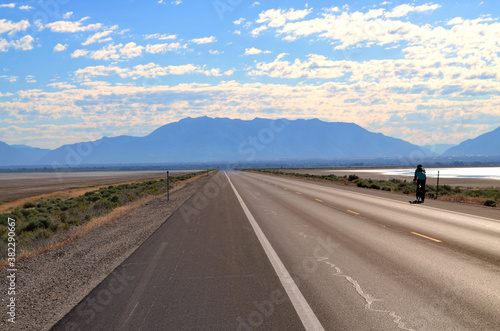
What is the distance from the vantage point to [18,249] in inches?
423

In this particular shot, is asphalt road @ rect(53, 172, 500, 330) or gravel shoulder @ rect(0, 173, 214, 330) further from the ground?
asphalt road @ rect(53, 172, 500, 330)

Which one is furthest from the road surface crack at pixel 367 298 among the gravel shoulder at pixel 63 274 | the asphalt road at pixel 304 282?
the gravel shoulder at pixel 63 274

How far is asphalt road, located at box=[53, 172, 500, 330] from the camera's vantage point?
16.1ft

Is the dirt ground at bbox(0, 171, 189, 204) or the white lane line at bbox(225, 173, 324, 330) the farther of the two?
the dirt ground at bbox(0, 171, 189, 204)

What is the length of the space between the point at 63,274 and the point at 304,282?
13.9 ft

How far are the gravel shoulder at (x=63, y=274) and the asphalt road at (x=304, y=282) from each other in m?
0.27

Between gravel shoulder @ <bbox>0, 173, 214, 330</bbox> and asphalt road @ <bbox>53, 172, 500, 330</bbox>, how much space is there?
0.27m

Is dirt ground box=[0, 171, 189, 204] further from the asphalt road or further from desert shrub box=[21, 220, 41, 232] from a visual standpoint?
the asphalt road

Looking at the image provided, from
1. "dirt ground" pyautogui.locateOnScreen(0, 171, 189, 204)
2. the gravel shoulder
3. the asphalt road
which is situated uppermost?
the asphalt road

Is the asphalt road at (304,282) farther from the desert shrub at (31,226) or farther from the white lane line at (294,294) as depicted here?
the desert shrub at (31,226)

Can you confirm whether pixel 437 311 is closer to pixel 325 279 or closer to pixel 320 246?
pixel 325 279

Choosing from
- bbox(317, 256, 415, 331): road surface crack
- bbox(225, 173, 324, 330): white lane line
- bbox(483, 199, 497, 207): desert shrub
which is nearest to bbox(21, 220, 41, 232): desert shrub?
bbox(225, 173, 324, 330): white lane line

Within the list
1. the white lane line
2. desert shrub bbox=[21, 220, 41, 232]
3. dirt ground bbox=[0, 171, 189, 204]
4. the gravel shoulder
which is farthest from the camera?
dirt ground bbox=[0, 171, 189, 204]

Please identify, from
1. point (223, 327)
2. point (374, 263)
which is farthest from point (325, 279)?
point (223, 327)
